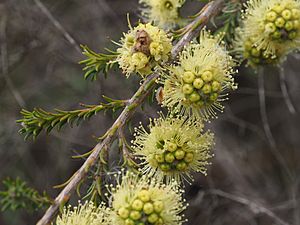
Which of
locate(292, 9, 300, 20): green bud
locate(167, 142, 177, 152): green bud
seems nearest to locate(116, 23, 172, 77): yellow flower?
locate(167, 142, 177, 152): green bud

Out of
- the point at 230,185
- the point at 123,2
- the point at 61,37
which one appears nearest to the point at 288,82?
the point at 230,185

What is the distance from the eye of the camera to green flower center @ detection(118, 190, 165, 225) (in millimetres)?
2336

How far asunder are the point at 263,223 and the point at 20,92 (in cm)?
254

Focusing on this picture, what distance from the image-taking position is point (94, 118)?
500cm

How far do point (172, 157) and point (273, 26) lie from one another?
0.86m

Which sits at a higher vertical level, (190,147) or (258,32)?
(258,32)

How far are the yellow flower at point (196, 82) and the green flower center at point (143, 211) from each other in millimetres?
457

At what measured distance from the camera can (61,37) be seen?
4.70 metres

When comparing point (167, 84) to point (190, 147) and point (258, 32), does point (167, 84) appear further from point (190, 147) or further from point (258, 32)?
point (258, 32)

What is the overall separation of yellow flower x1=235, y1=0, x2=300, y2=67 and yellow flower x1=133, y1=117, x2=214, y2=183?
63 cm

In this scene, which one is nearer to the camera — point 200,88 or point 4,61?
point 200,88

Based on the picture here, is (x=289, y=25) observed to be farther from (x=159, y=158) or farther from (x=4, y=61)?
(x=4, y=61)

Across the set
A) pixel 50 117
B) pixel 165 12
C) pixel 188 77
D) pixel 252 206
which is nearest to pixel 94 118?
pixel 252 206

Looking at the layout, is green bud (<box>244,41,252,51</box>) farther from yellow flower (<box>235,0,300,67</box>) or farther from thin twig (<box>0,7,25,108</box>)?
thin twig (<box>0,7,25,108</box>)
